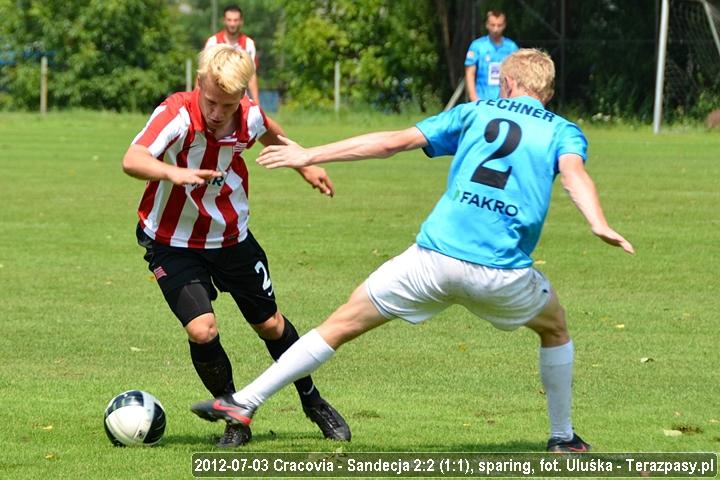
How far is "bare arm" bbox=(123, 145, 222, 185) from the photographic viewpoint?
18.2 ft

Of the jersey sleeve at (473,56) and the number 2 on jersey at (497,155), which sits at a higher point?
the number 2 on jersey at (497,155)

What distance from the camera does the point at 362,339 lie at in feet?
30.0

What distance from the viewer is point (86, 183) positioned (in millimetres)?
19500

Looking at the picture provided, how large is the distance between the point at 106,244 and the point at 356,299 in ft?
27.7

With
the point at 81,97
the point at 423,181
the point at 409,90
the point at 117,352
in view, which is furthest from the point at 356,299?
the point at 81,97

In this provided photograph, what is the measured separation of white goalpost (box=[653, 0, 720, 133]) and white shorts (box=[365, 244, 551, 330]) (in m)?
23.9

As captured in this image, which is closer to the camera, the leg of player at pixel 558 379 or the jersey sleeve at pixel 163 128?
the leg of player at pixel 558 379

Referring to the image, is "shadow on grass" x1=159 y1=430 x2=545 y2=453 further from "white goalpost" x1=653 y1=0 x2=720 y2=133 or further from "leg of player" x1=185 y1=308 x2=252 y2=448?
"white goalpost" x1=653 y1=0 x2=720 y2=133

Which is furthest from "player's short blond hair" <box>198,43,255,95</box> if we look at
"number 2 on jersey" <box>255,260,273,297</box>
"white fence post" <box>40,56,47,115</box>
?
"white fence post" <box>40,56,47,115</box>

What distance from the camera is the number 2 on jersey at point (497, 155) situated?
5.47m

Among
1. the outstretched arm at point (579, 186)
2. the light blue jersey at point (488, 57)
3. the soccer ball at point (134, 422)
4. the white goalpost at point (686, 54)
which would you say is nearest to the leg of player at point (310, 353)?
the soccer ball at point (134, 422)

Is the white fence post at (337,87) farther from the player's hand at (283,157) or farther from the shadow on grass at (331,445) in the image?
the player's hand at (283,157)

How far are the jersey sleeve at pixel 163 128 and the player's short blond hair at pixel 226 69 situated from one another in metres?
0.21

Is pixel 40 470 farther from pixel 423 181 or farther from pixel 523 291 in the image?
pixel 423 181
